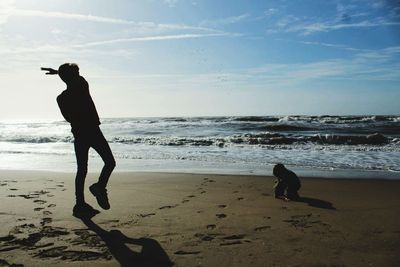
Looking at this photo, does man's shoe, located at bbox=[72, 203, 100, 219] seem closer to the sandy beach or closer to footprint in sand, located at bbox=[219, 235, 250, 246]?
the sandy beach

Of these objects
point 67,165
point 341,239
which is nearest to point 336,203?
point 341,239

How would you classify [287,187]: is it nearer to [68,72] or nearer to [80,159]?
[80,159]

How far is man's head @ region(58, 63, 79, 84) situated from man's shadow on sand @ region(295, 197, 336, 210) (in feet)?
11.0

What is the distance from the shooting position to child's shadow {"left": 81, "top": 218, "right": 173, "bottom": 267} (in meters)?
2.88

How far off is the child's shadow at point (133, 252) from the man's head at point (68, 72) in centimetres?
168

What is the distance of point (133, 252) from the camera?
309cm

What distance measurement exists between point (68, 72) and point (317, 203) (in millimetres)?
3554

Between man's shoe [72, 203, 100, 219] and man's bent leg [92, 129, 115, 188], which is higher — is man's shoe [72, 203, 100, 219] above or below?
below

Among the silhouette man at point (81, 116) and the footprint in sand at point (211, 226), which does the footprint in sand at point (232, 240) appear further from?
the silhouette man at point (81, 116)

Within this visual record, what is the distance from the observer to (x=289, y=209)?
4.67 metres

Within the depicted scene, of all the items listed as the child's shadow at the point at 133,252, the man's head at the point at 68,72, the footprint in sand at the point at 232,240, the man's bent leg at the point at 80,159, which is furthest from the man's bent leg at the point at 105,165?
the footprint in sand at the point at 232,240

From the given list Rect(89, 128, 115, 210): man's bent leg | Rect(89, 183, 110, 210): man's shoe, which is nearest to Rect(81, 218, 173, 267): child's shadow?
Rect(89, 183, 110, 210): man's shoe

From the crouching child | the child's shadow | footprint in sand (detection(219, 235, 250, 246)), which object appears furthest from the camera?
the crouching child

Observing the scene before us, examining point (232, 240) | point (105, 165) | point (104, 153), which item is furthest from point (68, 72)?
point (232, 240)
